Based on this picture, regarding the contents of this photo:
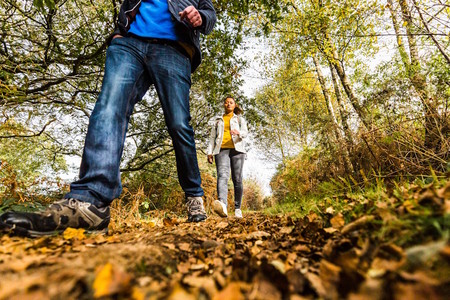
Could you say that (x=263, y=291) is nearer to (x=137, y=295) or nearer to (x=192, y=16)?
(x=137, y=295)

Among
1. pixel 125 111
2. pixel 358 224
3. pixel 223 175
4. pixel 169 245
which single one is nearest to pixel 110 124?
pixel 125 111

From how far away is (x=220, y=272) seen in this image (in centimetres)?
74

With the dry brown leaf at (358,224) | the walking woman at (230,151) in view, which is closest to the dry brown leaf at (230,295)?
the dry brown leaf at (358,224)

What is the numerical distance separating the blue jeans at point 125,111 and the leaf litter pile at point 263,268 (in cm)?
53

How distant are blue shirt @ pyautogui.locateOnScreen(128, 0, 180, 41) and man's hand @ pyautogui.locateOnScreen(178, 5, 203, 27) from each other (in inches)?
6.7

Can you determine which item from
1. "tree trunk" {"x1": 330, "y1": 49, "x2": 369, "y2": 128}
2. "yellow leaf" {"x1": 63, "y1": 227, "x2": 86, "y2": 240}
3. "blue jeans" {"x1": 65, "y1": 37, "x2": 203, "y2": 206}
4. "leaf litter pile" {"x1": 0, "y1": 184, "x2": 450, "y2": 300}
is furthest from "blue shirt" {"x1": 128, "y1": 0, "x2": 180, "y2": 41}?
"tree trunk" {"x1": 330, "y1": 49, "x2": 369, "y2": 128}

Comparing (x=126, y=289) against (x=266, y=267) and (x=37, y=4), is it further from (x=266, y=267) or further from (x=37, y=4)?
(x=37, y=4)

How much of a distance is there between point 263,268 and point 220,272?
0.14 metres

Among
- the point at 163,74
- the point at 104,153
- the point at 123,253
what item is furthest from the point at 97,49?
the point at 123,253

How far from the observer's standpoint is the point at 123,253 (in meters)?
0.78

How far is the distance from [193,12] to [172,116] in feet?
2.90

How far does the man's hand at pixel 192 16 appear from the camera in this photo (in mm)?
1981

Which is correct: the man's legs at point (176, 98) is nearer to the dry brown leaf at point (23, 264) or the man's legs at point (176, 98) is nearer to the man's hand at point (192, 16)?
the man's hand at point (192, 16)

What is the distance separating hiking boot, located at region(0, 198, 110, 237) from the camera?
116 cm
